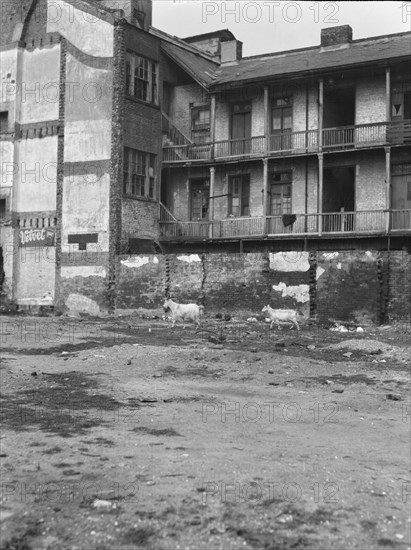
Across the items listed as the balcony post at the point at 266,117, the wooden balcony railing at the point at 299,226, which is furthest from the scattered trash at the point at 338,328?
the balcony post at the point at 266,117

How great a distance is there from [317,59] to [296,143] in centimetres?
398

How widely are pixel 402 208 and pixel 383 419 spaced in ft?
64.0

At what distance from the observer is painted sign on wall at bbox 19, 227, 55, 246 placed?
95.5ft

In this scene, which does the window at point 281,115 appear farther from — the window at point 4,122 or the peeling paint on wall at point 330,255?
the window at point 4,122

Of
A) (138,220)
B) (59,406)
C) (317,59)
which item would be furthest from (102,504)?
(317,59)

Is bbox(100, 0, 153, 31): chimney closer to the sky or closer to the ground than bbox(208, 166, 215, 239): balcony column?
closer to the sky

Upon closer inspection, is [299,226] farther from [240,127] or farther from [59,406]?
[59,406]

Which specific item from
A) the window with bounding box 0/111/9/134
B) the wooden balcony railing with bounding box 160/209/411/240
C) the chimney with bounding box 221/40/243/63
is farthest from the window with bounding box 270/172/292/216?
the window with bounding box 0/111/9/134

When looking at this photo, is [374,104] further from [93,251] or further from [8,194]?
[8,194]

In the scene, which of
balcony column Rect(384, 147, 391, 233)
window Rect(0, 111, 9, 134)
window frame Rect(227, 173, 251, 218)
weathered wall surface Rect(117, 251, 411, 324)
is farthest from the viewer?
window frame Rect(227, 173, 251, 218)

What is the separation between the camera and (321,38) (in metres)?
31.8

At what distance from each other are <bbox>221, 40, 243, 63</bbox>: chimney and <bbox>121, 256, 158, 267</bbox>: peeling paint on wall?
→ 1370 cm

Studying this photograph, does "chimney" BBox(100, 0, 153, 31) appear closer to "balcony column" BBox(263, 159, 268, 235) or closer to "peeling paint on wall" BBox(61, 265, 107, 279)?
"balcony column" BBox(263, 159, 268, 235)

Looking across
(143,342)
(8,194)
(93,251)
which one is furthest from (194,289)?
(8,194)
